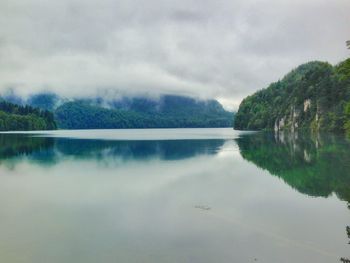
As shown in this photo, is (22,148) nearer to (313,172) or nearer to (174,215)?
(313,172)

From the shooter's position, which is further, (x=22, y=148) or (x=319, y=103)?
(x=319, y=103)

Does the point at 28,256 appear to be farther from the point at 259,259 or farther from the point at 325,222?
the point at 325,222

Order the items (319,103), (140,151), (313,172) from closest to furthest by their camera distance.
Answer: (313,172) < (140,151) < (319,103)

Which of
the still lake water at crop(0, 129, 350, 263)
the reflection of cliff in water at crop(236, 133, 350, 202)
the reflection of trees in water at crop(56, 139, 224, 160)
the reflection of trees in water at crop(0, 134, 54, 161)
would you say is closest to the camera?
the still lake water at crop(0, 129, 350, 263)

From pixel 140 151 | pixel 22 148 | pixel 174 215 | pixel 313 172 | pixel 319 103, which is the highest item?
pixel 319 103

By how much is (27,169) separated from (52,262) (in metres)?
31.3

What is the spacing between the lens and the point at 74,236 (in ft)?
60.0

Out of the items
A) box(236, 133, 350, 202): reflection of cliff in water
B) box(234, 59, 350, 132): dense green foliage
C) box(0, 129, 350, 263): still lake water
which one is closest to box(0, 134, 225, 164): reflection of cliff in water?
box(236, 133, 350, 202): reflection of cliff in water

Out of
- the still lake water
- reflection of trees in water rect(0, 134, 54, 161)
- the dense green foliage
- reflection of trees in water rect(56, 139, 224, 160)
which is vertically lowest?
the still lake water

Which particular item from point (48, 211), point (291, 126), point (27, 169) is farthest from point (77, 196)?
point (291, 126)

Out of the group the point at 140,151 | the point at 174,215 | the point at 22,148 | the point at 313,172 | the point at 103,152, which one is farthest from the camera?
the point at 22,148

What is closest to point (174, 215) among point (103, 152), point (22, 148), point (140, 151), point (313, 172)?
point (313, 172)

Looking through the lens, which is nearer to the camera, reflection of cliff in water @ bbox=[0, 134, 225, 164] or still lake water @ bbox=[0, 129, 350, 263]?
still lake water @ bbox=[0, 129, 350, 263]

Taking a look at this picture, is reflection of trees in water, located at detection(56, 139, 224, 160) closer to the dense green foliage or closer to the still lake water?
the still lake water
